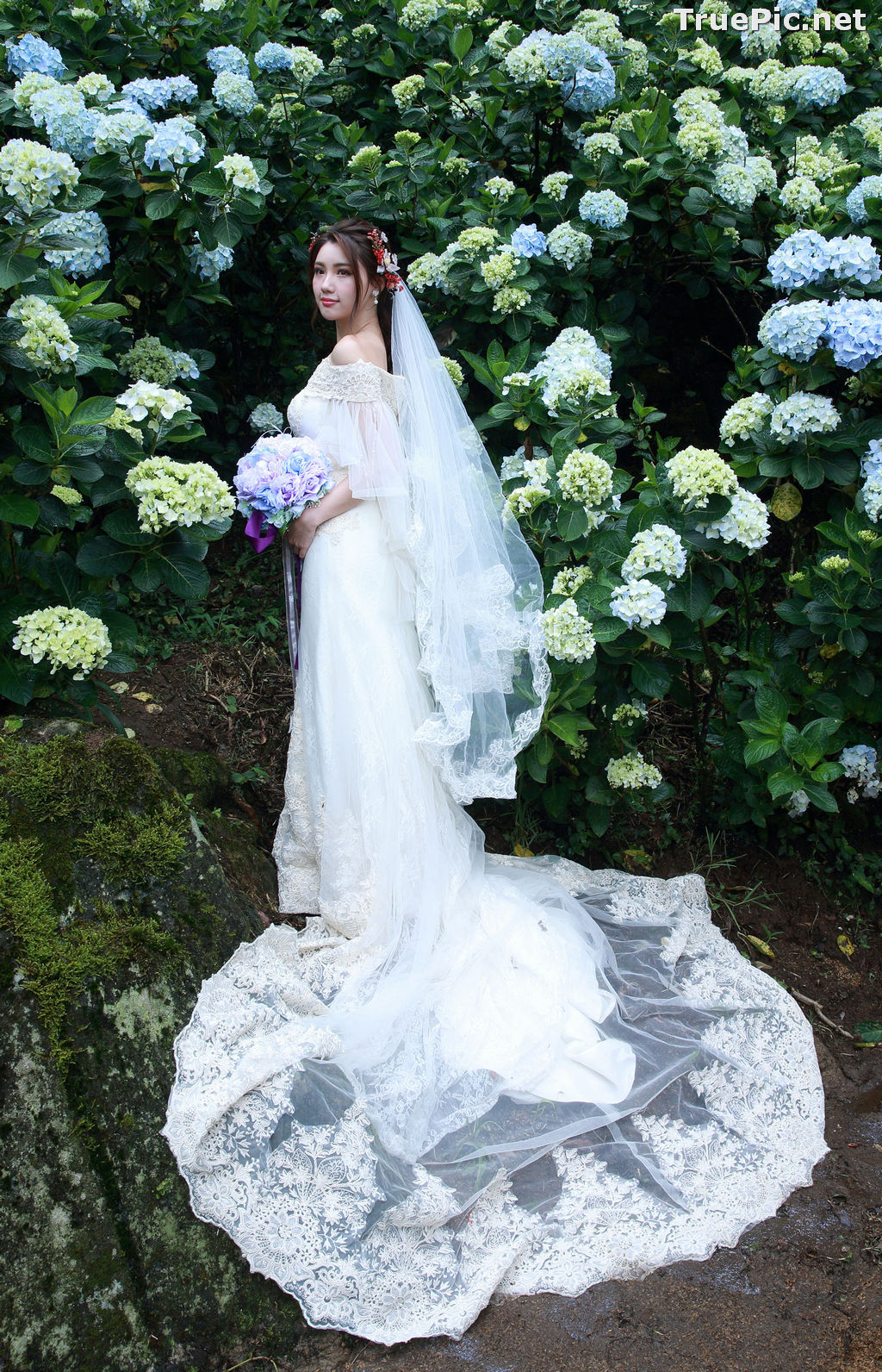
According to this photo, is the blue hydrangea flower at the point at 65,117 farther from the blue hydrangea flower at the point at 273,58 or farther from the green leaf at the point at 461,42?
A: the green leaf at the point at 461,42

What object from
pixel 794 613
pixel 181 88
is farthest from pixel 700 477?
pixel 181 88

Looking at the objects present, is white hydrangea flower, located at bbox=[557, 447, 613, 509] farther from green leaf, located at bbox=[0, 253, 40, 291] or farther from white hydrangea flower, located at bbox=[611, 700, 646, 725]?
green leaf, located at bbox=[0, 253, 40, 291]

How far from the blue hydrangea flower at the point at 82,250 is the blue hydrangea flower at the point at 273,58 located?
1232mm

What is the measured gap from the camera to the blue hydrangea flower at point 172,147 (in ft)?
10.9

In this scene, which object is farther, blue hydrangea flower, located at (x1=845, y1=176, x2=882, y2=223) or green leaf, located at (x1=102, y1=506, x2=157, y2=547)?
blue hydrangea flower, located at (x1=845, y1=176, x2=882, y2=223)

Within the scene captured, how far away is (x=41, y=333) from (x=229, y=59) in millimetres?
1969

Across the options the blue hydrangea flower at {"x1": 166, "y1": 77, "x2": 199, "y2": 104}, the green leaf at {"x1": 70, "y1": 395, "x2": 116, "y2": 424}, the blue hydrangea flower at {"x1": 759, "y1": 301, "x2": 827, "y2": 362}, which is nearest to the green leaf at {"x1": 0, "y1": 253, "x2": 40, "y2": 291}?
the green leaf at {"x1": 70, "y1": 395, "x2": 116, "y2": 424}

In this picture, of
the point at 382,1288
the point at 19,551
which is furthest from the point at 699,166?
the point at 382,1288

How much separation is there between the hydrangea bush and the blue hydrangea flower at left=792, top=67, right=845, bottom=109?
0.01m

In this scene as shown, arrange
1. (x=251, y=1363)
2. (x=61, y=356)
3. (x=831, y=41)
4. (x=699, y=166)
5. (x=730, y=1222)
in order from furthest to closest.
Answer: (x=831, y=41) → (x=699, y=166) → (x=61, y=356) → (x=730, y=1222) → (x=251, y=1363)

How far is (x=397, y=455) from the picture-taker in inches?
130

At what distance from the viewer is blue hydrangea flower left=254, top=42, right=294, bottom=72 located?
4.07m

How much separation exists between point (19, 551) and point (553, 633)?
5.16 ft

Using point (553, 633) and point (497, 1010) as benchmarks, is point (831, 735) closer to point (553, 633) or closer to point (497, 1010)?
point (553, 633)
